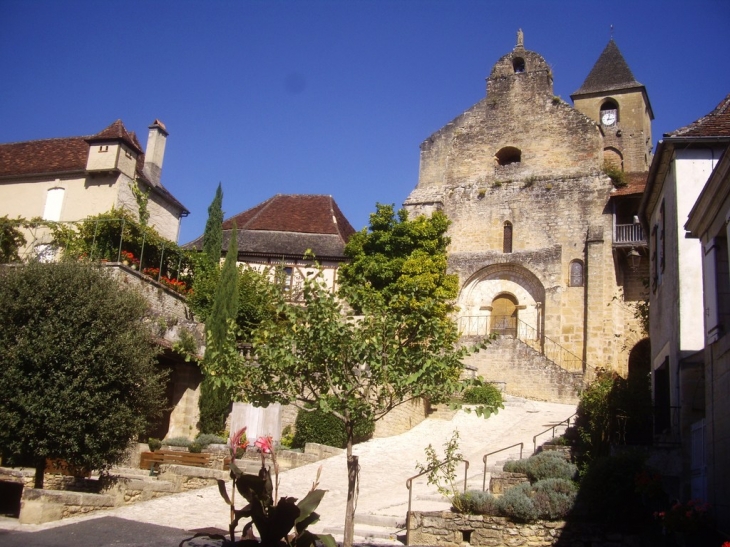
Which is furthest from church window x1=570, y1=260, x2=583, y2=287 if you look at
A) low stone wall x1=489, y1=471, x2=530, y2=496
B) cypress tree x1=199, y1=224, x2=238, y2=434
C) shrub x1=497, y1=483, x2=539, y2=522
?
shrub x1=497, y1=483, x2=539, y2=522

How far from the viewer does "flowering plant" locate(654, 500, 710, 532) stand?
314 inches

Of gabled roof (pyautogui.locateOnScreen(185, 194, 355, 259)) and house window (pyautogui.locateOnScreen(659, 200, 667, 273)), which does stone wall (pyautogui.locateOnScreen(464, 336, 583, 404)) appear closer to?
gabled roof (pyautogui.locateOnScreen(185, 194, 355, 259))

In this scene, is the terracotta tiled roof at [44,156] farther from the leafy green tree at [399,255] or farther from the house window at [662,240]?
the house window at [662,240]

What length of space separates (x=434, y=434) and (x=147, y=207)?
1552 centimetres

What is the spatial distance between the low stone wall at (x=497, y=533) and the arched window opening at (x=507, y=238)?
65.6 feet

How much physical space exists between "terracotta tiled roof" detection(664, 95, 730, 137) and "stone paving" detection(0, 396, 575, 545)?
735cm

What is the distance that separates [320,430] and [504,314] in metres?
12.4

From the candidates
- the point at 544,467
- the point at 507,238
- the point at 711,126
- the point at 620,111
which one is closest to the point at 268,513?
the point at 544,467

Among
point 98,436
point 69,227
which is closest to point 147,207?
point 69,227

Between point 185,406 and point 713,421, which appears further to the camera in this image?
point 185,406

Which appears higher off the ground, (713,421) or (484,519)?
(713,421)

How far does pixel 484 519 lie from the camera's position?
10438 millimetres

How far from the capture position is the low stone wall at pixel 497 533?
32.3 ft

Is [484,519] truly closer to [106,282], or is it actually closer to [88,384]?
[88,384]
